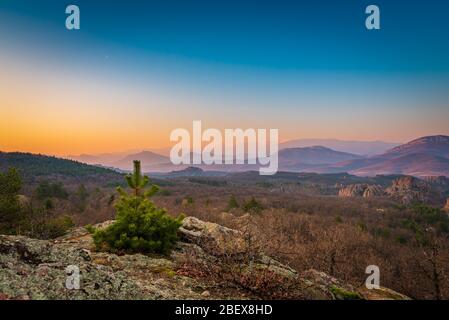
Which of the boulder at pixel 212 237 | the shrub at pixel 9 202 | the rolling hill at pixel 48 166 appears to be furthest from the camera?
the rolling hill at pixel 48 166

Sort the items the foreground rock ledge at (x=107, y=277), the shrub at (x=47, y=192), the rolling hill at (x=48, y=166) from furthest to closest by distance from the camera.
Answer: the rolling hill at (x=48, y=166) → the shrub at (x=47, y=192) → the foreground rock ledge at (x=107, y=277)

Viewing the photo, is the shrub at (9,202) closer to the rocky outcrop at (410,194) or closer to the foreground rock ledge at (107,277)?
the foreground rock ledge at (107,277)

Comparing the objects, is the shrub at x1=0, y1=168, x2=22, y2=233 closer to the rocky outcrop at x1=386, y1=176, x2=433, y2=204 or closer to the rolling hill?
the rolling hill

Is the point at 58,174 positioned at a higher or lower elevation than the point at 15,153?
lower

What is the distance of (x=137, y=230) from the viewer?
39.7ft

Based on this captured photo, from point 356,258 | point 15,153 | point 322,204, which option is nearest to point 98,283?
point 356,258

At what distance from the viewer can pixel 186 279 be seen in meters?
9.12


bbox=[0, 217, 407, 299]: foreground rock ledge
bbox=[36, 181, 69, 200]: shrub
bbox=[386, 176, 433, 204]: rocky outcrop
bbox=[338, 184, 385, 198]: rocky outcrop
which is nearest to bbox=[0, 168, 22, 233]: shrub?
bbox=[0, 217, 407, 299]: foreground rock ledge

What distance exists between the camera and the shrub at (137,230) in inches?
462

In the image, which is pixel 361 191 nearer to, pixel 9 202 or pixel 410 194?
pixel 410 194

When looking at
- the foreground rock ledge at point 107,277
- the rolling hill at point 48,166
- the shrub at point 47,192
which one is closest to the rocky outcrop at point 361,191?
the rolling hill at point 48,166
